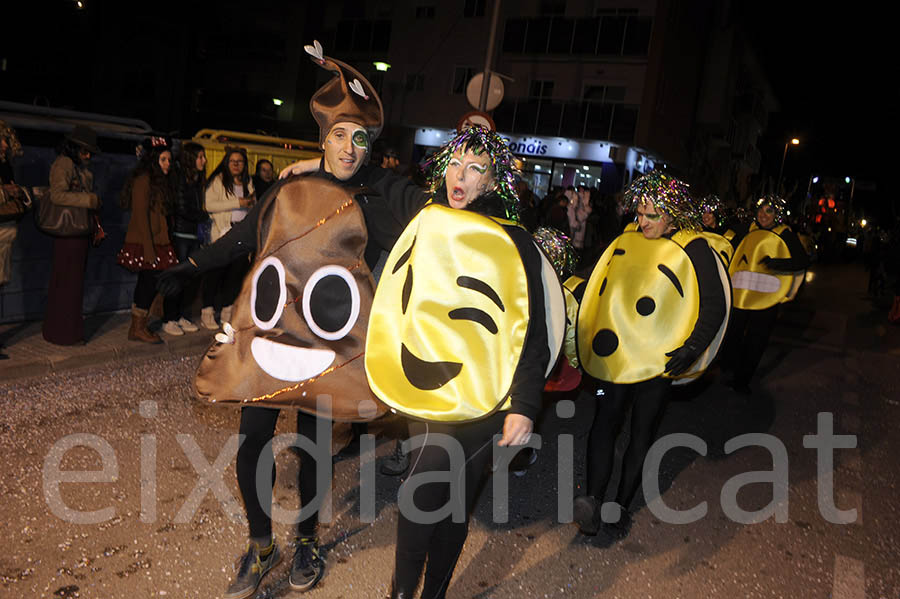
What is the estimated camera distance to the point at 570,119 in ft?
101

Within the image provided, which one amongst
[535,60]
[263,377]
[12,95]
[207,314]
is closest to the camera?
[263,377]

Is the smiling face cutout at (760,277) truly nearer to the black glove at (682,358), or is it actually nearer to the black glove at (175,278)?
the black glove at (682,358)

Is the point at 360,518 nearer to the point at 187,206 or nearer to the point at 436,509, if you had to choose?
the point at 436,509

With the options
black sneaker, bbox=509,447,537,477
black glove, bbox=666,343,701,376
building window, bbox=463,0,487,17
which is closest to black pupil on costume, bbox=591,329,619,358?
black glove, bbox=666,343,701,376

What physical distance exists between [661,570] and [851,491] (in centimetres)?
240

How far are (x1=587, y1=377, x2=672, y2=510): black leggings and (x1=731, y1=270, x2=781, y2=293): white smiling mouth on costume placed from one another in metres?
4.17

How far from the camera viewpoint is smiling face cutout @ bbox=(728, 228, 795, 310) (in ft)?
25.2

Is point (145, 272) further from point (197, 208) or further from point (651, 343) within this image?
point (651, 343)

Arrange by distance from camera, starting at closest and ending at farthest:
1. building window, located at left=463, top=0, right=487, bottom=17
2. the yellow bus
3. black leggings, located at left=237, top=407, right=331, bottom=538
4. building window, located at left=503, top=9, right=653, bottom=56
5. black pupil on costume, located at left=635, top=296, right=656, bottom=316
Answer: black leggings, located at left=237, top=407, right=331, bottom=538 → black pupil on costume, located at left=635, top=296, right=656, bottom=316 → the yellow bus → building window, located at left=503, top=9, right=653, bottom=56 → building window, located at left=463, top=0, right=487, bottom=17

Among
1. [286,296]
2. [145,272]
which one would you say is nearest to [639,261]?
[286,296]

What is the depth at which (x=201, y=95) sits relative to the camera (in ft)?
137

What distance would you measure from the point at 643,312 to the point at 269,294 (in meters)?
2.01

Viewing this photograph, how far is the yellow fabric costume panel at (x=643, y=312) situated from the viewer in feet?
12.8

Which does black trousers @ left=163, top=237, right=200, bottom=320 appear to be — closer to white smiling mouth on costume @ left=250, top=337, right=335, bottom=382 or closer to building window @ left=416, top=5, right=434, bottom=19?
white smiling mouth on costume @ left=250, top=337, right=335, bottom=382
